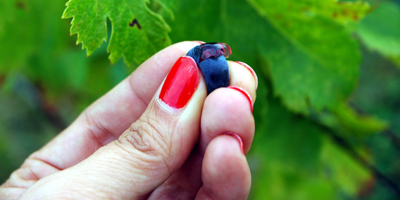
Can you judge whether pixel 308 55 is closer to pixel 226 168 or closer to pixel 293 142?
pixel 293 142

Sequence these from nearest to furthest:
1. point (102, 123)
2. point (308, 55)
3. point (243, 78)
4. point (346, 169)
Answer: point (243, 78) → point (102, 123) → point (308, 55) → point (346, 169)

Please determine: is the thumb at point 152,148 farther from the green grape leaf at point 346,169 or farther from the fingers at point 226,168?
the green grape leaf at point 346,169

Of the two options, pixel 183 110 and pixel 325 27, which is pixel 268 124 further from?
pixel 183 110

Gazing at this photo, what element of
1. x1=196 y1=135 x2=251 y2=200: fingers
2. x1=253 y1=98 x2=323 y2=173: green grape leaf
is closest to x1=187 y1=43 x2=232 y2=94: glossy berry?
x1=196 y1=135 x2=251 y2=200: fingers

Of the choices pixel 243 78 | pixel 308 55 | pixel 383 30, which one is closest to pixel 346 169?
pixel 383 30

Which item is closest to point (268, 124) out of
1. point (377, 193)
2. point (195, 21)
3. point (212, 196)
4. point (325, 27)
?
point (325, 27)

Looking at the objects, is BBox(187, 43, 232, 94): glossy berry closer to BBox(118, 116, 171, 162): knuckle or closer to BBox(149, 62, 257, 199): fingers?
BBox(149, 62, 257, 199): fingers

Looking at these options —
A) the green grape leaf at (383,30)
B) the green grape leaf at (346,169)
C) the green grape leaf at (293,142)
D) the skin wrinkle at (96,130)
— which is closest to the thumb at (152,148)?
the skin wrinkle at (96,130)
